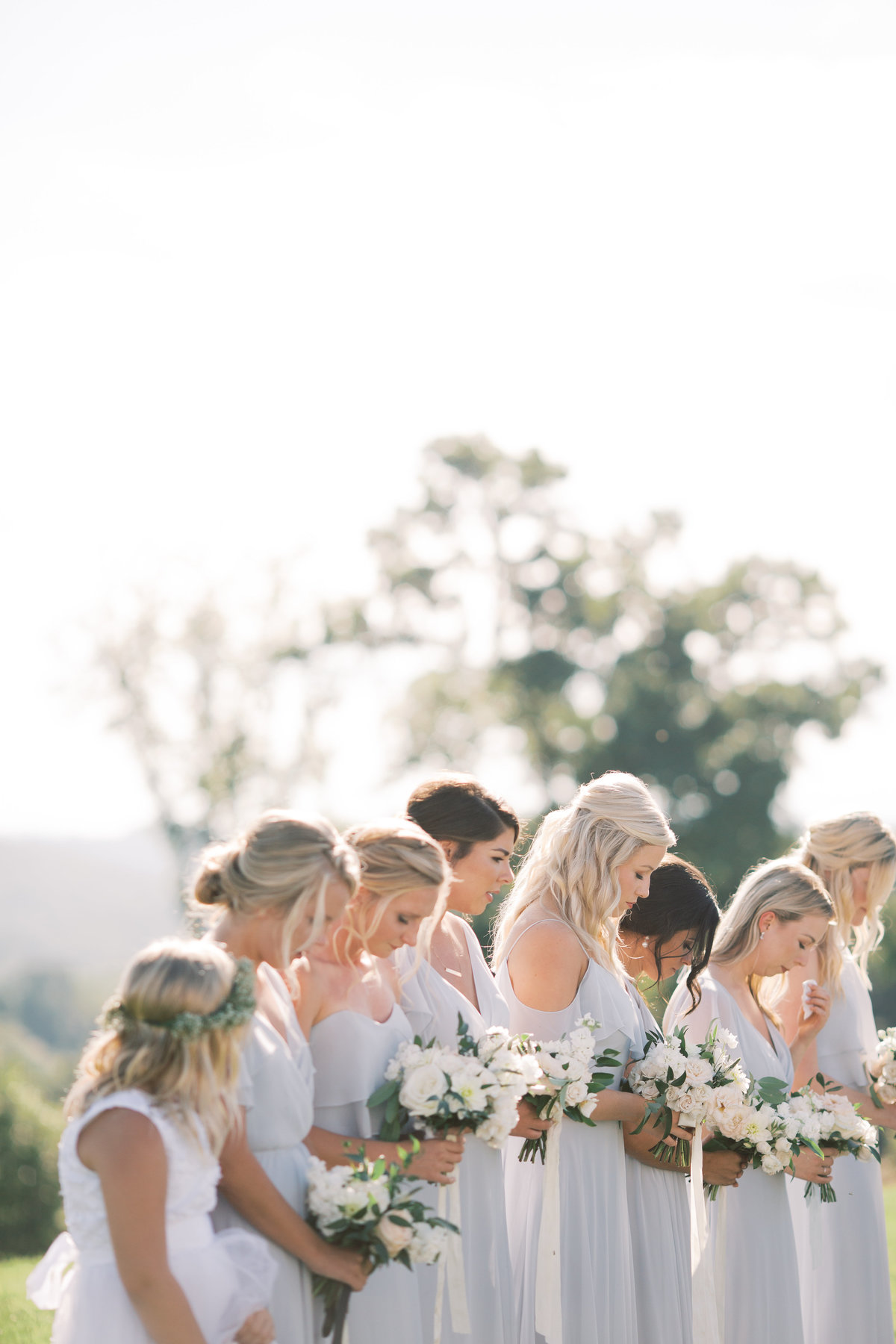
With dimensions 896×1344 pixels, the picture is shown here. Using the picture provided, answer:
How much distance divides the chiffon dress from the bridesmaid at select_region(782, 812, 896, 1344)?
9.35ft

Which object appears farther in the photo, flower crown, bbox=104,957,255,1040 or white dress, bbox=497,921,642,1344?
white dress, bbox=497,921,642,1344

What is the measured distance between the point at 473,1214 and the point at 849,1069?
9.75 ft

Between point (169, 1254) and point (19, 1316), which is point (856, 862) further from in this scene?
point (19, 1316)

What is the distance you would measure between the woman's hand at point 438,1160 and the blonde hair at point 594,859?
150cm

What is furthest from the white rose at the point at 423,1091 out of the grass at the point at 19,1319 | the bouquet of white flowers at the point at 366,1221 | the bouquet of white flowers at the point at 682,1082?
the grass at the point at 19,1319

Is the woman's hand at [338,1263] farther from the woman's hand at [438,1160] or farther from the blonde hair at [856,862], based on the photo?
the blonde hair at [856,862]

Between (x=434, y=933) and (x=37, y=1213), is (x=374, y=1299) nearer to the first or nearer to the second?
(x=434, y=933)

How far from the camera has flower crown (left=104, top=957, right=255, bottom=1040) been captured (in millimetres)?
3654

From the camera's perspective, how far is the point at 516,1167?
6066 millimetres

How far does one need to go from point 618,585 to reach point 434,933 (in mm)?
30094

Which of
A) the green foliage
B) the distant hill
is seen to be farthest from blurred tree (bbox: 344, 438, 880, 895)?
the distant hill

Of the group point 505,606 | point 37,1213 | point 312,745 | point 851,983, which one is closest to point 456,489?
point 505,606

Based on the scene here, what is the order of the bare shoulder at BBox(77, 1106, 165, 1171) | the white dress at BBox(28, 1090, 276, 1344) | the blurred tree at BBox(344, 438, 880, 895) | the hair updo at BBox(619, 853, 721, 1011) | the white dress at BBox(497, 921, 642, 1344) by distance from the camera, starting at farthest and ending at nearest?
the blurred tree at BBox(344, 438, 880, 895) → the hair updo at BBox(619, 853, 721, 1011) → the white dress at BBox(497, 921, 642, 1344) → the white dress at BBox(28, 1090, 276, 1344) → the bare shoulder at BBox(77, 1106, 165, 1171)

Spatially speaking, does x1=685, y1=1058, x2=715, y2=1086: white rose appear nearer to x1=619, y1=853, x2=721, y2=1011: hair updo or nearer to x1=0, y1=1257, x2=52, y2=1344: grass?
x1=619, y1=853, x2=721, y2=1011: hair updo
